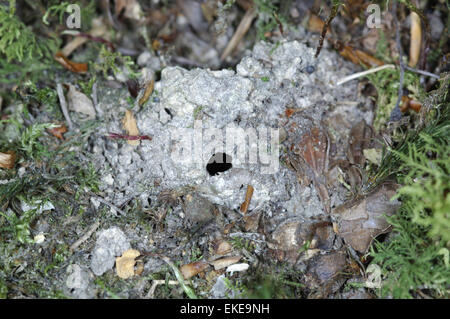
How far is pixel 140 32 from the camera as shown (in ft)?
8.09

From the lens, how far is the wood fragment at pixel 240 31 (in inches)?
95.5

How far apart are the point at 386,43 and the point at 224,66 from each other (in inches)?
40.4

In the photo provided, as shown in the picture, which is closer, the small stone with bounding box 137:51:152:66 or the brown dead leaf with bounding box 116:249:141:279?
the brown dead leaf with bounding box 116:249:141:279

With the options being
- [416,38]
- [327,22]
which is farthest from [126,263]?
[416,38]

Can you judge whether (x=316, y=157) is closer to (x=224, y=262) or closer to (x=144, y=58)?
(x=224, y=262)

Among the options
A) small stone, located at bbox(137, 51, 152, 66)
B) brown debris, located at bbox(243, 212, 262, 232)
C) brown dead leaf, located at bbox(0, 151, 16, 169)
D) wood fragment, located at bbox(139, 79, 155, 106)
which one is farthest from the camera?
small stone, located at bbox(137, 51, 152, 66)

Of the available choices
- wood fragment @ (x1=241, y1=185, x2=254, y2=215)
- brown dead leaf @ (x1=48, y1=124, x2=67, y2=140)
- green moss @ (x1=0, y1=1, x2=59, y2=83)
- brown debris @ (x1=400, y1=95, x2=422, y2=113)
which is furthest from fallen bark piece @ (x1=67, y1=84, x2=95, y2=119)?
brown debris @ (x1=400, y1=95, x2=422, y2=113)

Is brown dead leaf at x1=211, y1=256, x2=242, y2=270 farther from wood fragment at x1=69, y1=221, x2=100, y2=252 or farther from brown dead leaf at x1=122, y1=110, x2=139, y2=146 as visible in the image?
brown dead leaf at x1=122, y1=110, x2=139, y2=146

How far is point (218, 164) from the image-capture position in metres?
2.03

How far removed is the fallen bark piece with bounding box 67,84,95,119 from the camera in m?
2.21

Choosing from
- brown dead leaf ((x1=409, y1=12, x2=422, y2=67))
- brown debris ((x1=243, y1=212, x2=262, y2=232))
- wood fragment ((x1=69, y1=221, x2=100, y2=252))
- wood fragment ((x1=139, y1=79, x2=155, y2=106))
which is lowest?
wood fragment ((x1=69, y1=221, x2=100, y2=252))

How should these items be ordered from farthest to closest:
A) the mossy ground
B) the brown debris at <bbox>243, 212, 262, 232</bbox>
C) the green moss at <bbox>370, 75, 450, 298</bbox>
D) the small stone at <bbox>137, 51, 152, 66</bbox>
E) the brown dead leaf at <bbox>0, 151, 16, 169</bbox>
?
the small stone at <bbox>137, 51, 152, 66</bbox>
the brown dead leaf at <bbox>0, 151, 16, 169</bbox>
the brown debris at <bbox>243, 212, 262, 232</bbox>
the mossy ground
the green moss at <bbox>370, 75, 450, 298</bbox>

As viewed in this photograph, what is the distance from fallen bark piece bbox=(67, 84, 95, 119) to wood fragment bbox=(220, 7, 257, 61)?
89 centimetres

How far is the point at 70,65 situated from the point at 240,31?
111 centimetres
